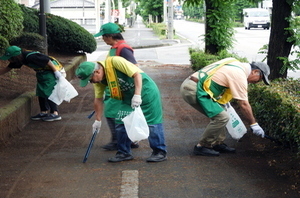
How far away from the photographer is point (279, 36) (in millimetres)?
8938

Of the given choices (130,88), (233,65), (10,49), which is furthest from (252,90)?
(10,49)

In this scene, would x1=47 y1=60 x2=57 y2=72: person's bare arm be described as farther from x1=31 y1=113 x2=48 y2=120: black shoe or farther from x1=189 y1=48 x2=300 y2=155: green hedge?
x1=189 y1=48 x2=300 y2=155: green hedge

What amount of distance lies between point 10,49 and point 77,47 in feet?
30.3

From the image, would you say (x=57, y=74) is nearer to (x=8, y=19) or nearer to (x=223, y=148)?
(x=8, y=19)

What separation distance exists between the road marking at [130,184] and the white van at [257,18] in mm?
47984

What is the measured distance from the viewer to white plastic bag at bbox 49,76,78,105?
350 inches

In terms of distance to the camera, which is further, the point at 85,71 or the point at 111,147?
the point at 111,147

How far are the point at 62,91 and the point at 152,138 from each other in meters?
3.03

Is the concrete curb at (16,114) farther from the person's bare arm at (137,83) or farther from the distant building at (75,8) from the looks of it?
the distant building at (75,8)

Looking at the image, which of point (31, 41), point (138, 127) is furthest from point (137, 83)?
point (31, 41)

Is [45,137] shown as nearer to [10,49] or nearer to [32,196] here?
[10,49]

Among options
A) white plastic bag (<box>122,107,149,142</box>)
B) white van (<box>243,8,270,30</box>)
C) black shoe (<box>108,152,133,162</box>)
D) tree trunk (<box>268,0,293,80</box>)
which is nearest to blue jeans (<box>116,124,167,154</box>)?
black shoe (<box>108,152,133,162</box>)

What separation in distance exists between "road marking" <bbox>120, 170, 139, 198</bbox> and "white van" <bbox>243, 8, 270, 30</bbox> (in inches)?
1889

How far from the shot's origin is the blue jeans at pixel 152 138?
630 centimetres
